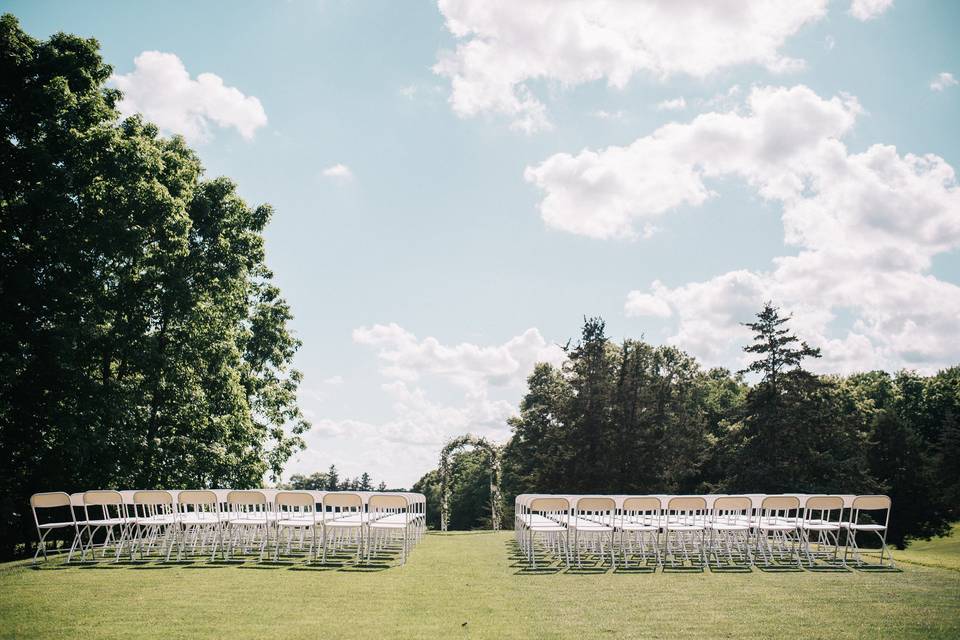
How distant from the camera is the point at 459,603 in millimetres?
6789

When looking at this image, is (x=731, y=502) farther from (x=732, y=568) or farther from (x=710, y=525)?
(x=732, y=568)

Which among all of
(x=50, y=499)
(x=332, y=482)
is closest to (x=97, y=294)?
(x=50, y=499)

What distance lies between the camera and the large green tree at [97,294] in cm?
1580

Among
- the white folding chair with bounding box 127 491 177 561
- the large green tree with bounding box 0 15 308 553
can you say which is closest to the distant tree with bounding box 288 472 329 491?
the large green tree with bounding box 0 15 308 553

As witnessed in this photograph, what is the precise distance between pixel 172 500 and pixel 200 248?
518 inches

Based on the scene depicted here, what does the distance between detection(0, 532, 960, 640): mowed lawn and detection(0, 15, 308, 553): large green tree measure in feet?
25.9

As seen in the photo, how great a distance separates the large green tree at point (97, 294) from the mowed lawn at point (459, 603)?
7.89m

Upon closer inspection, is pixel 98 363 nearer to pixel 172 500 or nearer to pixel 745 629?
pixel 172 500

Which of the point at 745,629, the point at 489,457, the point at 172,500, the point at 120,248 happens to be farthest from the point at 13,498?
the point at 489,457

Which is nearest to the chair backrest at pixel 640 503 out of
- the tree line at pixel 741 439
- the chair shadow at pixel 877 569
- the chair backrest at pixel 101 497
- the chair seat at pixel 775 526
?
the chair seat at pixel 775 526

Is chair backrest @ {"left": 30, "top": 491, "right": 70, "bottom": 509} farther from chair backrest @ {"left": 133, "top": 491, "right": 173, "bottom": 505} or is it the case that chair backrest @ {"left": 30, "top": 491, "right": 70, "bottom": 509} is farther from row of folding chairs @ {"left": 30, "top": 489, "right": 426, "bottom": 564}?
chair backrest @ {"left": 133, "top": 491, "right": 173, "bottom": 505}

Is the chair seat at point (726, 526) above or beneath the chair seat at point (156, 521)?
beneath

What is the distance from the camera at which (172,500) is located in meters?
9.83

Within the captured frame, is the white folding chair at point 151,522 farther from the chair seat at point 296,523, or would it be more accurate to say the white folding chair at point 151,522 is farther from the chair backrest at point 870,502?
the chair backrest at point 870,502
